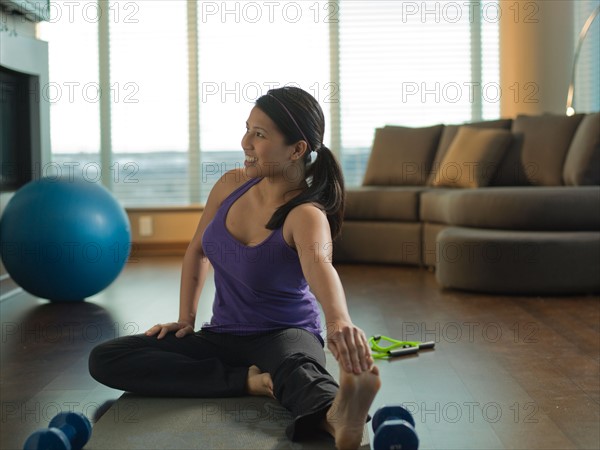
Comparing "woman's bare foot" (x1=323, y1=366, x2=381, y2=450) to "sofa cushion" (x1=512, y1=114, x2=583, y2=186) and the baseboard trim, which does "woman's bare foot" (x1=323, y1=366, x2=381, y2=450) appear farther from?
the baseboard trim

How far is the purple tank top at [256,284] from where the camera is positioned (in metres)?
1.93

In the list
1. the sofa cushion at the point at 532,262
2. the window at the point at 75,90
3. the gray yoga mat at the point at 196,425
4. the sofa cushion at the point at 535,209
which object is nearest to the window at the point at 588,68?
the sofa cushion at the point at 535,209

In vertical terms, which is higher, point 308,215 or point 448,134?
point 448,134

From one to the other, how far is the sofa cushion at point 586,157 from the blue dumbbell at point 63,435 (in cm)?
345

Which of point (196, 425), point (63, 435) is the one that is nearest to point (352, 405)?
point (196, 425)

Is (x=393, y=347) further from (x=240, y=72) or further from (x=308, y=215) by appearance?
(x=240, y=72)

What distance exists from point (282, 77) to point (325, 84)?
0.36 metres

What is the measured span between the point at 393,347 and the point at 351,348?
1324 mm

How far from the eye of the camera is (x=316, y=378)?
1735 millimetres

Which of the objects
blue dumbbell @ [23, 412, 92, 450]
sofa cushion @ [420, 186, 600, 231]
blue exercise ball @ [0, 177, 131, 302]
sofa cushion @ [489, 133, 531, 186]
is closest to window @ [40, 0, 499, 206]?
sofa cushion @ [489, 133, 531, 186]

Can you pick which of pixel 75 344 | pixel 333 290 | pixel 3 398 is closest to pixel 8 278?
pixel 75 344

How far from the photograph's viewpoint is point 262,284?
196 cm

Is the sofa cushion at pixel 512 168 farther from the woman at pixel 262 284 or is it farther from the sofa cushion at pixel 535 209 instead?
the woman at pixel 262 284

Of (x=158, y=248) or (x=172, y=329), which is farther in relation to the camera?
(x=158, y=248)
